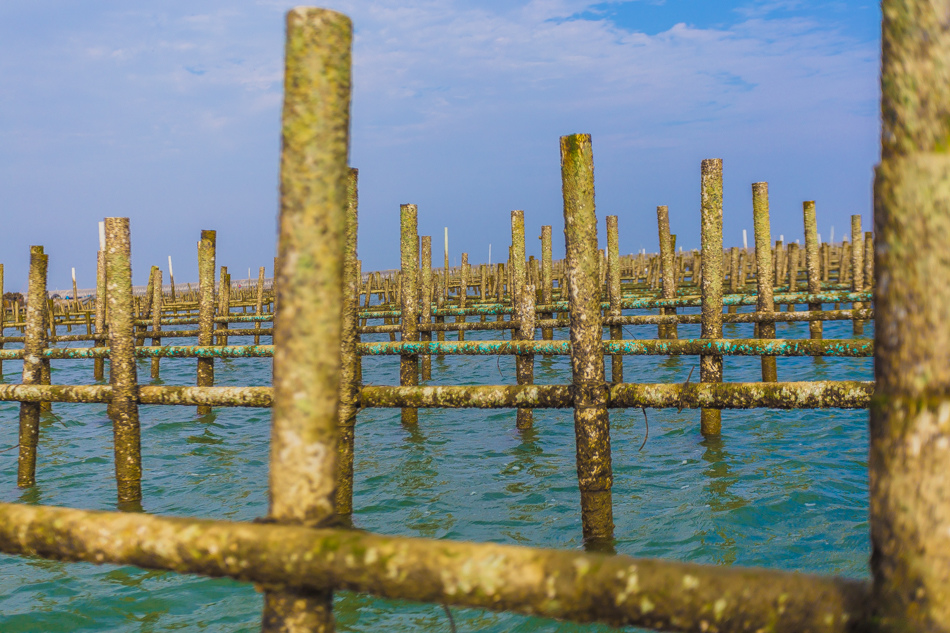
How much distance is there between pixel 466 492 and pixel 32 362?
4335mm

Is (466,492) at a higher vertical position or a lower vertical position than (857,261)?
lower

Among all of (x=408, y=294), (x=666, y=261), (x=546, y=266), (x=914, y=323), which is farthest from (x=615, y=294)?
(x=914, y=323)

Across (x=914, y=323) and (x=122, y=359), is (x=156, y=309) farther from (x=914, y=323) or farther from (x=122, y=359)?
(x=914, y=323)

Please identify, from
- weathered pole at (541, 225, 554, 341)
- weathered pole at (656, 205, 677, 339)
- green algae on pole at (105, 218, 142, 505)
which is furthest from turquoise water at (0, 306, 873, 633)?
weathered pole at (541, 225, 554, 341)

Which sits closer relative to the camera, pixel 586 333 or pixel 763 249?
pixel 586 333

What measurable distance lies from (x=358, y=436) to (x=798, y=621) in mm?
7465

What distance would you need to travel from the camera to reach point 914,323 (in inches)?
58.1

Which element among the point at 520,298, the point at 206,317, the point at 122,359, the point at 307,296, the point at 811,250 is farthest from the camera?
the point at 811,250

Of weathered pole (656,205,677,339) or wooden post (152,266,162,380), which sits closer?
weathered pole (656,205,677,339)

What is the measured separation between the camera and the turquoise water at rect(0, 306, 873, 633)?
13.9 ft

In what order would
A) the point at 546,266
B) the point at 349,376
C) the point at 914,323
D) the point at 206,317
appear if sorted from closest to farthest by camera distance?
1. the point at 914,323
2. the point at 349,376
3. the point at 206,317
4. the point at 546,266

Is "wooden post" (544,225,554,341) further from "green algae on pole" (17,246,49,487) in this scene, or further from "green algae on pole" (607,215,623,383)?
"green algae on pole" (17,246,49,487)

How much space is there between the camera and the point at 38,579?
4676 millimetres

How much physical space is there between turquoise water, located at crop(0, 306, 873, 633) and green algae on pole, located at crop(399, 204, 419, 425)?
1.96 ft
